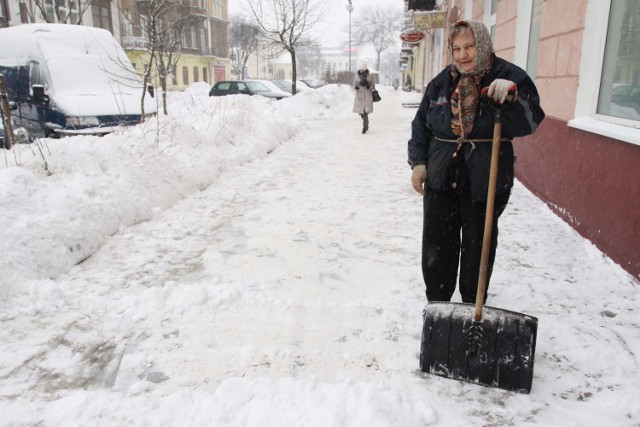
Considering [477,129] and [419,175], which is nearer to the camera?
[477,129]

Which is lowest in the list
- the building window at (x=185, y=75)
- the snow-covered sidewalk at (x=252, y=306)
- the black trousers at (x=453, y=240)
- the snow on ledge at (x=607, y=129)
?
the snow-covered sidewalk at (x=252, y=306)

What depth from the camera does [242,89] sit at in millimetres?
20438

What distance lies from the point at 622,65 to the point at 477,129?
235 centimetres

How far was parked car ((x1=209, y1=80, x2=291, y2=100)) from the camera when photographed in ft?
67.2

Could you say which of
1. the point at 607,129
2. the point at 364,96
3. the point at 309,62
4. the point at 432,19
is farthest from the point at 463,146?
the point at 309,62

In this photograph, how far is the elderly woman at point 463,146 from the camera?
2.37 m

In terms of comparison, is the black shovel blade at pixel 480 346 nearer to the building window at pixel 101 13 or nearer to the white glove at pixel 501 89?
the white glove at pixel 501 89

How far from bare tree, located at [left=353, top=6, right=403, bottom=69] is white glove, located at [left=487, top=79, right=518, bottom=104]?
67.1 meters

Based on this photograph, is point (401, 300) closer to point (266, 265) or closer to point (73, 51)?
point (266, 265)

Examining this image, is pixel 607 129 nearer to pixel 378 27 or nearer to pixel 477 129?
pixel 477 129

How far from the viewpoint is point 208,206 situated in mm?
5438

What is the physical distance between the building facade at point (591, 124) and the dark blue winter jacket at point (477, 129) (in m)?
1.53

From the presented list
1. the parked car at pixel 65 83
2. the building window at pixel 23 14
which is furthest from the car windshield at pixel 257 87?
the building window at pixel 23 14

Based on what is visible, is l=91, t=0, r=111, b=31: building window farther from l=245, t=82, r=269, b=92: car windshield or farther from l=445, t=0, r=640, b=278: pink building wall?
l=445, t=0, r=640, b=278: pink building wall
